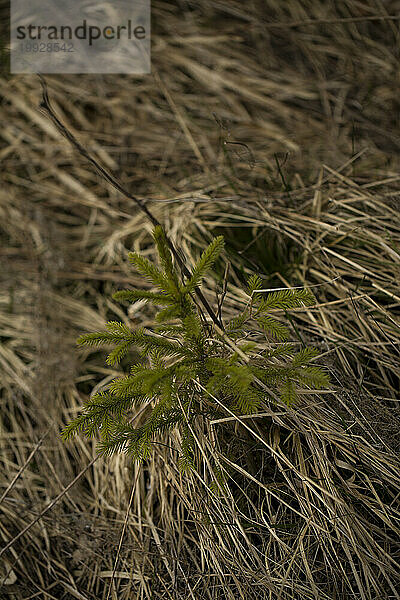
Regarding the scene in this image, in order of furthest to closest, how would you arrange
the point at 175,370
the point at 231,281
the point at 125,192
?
the point at 231,281, the point at 125,192, the point at 175,370

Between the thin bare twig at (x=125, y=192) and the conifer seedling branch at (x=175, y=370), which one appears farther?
the thin bare twig at (x=125, y=192)

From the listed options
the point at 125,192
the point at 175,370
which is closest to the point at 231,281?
the point at 125,192

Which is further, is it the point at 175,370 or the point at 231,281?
the point at 231,281

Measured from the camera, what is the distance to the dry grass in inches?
49.2

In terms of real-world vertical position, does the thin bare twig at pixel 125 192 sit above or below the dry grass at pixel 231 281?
above

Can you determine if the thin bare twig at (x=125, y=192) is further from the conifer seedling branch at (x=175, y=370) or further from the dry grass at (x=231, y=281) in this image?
the dry grass at (x=231, y=281)

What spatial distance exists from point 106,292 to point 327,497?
111 centimetres

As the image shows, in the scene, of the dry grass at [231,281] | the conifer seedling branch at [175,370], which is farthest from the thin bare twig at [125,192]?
the dry grass at [231,281]

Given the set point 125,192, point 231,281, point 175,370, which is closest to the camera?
point 175,370

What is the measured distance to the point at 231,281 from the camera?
1.75 meters

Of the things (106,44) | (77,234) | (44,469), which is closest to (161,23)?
(106,44)

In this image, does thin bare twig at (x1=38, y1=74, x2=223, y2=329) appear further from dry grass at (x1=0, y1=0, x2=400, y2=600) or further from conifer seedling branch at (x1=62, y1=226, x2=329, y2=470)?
dry grass at (x1=0, y1=0, x2=400, y2=600)

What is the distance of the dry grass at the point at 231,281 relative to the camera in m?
1.25

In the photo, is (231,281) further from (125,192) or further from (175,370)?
(175,370)
